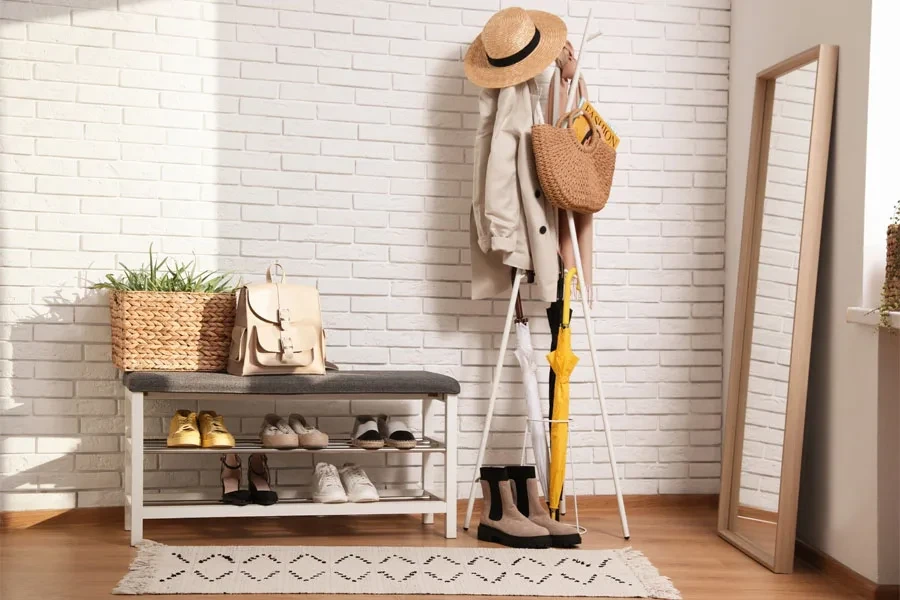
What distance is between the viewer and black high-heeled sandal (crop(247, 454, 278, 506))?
10.2 ft

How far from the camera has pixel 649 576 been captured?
2816 millimetres

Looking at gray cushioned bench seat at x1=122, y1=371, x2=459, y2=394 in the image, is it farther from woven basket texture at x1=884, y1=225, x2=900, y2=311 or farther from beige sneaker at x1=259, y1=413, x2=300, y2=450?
woven basket texture at x1=884, y1=225, x2=900, y2=311

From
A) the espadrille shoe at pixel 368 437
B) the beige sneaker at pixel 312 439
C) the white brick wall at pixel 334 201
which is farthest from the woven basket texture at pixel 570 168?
the beige sneaker at pixel 312 439

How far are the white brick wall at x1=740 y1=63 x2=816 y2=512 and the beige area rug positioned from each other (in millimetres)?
514

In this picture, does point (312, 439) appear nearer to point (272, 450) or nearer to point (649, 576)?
point (272, 450)

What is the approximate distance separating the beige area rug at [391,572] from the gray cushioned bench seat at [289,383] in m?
0.49

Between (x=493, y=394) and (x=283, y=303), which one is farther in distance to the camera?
(x=493, y=394)

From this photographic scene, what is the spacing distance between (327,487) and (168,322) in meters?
0.73

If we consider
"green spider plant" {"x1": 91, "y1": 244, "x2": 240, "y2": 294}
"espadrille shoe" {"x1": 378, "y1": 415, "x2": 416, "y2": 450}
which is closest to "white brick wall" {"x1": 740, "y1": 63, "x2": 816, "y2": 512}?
"espadrille shoe" {"x1": 378, "y1": 415, "x2": 416, "y2": 450}

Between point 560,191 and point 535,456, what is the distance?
37.3 inches

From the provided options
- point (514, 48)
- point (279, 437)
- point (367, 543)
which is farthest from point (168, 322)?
point (514, 48)

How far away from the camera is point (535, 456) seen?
3.45m

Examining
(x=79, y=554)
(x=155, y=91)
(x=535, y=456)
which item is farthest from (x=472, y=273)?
(x=79, y=554)

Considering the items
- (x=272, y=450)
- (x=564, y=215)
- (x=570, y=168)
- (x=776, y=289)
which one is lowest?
(x=272, y=450)
